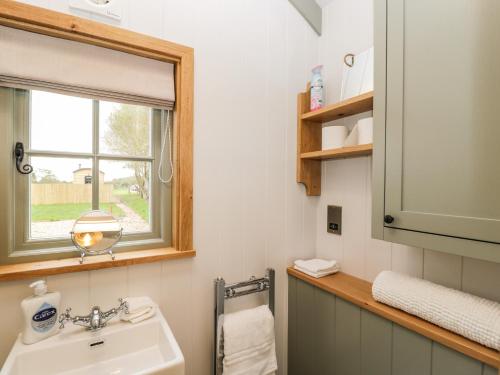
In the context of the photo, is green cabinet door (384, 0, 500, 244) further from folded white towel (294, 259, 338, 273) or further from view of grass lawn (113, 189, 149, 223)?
view of grass lawn (113, 189, 149, 223)

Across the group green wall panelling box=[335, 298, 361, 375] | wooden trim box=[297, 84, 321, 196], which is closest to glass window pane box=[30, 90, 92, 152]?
wooden trim box=[297, 84, 321, 196]

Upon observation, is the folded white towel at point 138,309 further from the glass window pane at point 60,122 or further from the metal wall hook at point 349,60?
the metal wall hook at point 349,60

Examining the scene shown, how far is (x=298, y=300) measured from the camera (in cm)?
144

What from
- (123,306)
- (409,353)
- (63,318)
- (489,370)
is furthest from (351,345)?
(63,318)

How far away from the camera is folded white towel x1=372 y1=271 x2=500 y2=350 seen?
30.1 inches

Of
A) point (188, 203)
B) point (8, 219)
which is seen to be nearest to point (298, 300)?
point (188, 203)

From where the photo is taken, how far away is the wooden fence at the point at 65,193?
104 cm

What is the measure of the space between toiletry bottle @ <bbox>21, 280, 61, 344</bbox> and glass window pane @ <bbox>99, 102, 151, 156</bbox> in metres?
0.56

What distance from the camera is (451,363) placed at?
0.82 m

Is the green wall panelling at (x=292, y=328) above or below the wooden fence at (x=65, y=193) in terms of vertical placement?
below

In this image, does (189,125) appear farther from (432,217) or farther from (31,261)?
(432,217)

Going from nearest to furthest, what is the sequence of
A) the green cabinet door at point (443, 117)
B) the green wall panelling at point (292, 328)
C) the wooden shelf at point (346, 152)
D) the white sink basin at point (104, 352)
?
the green cabinet door at point (443, 117) < the white sink basin at point (104, 352) < the wooden shelf at point (346, 152) < the green wall panelling at point (292, 328)

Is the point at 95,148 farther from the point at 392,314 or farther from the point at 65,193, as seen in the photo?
the point at 392,314

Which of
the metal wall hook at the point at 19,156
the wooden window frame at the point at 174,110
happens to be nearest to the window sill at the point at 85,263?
the wooden window frame at the point at 174,110
